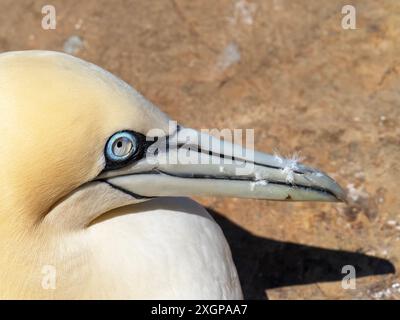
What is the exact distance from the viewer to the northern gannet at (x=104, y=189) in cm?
351

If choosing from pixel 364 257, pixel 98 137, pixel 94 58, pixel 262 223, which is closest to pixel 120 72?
pixel 94 58

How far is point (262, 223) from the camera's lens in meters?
5.45

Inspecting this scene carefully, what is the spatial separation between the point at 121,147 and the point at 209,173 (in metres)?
0.49

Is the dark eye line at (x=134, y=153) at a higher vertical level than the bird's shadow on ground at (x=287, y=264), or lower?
higher

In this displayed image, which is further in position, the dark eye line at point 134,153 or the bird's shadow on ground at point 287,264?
the bird's shadow on ground at point 287,264

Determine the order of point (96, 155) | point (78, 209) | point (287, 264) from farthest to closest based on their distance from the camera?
point (287, 264) → point (78, 209) → point (96, 155)

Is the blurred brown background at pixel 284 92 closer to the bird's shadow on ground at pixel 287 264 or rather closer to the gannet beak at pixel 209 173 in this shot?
the bird's shadow on ground at pixel 287 264

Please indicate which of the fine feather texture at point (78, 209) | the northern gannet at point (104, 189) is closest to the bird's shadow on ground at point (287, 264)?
the northern gannet at point (104, 189)

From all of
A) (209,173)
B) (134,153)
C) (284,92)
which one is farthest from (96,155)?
(284,92)

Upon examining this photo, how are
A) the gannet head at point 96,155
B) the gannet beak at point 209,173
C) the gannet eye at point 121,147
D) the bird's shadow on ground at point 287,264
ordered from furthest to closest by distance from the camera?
the bird's shadow on ground at point 287,264, the gannet beak at point 209,173, the gannet eye at point 121,147, the gannet head at point 96,155

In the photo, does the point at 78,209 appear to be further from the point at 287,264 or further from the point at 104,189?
the point at 287,264

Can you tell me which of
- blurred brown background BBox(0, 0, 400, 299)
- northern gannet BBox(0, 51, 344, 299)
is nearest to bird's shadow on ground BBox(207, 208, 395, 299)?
blurred brown background BBox(0, 0, 400, 299)

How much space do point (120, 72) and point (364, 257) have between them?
2.47 meters

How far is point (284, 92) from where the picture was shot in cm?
607
